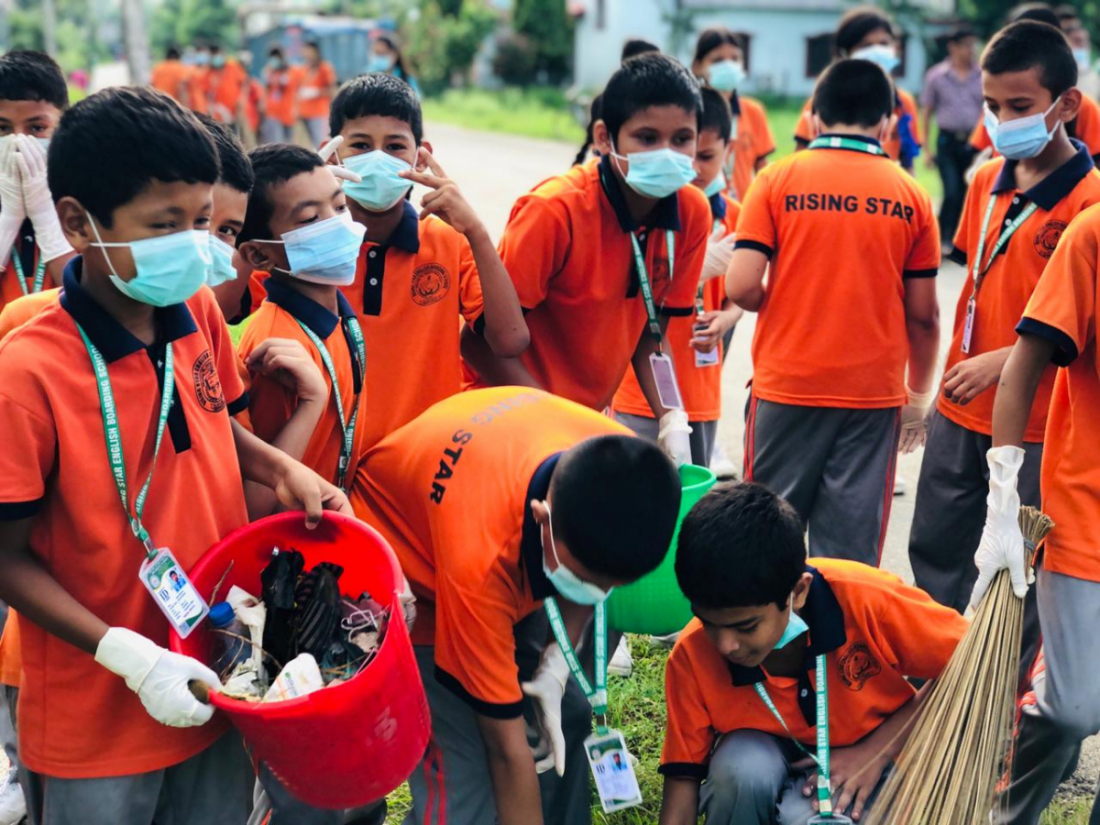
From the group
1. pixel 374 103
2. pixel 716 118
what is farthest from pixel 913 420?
pixel 374 103

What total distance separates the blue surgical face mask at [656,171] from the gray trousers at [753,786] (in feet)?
5.06

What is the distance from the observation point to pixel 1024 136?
3.50 metres

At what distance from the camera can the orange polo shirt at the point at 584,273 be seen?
341 centimetres

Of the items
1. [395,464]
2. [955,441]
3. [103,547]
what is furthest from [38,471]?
[955,441]

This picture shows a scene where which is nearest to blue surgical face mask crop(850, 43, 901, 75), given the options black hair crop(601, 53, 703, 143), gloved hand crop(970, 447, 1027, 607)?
black hair crop(601, 53, 703, 143)

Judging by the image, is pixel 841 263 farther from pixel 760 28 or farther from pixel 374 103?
pixel 760 28

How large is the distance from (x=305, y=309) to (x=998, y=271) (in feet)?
6.59

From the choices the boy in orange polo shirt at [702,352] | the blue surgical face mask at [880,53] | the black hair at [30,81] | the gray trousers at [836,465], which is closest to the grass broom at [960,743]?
the gray trousers at [836,465]

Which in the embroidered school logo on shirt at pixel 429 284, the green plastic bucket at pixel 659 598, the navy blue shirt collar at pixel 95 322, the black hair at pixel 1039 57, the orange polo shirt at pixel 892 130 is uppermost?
the black hair at pixel 1039 57

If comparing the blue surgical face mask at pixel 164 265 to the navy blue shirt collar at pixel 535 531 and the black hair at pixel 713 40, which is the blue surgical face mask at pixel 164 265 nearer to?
the navy blue shirt collar at pixel 535 531

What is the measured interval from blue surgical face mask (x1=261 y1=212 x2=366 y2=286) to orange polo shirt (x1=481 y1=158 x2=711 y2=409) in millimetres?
663

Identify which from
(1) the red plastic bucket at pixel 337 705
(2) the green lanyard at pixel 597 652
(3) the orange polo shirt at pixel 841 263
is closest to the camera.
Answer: (1) the red plastic bucket at pixel 337 705

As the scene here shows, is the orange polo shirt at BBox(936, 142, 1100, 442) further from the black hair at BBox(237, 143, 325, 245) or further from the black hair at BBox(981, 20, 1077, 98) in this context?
the black hair at BBox(237, 143, 325, 245)

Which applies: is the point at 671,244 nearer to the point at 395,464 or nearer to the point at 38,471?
the point at 395,464
